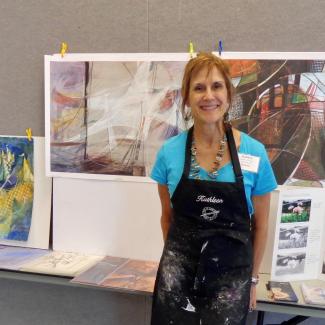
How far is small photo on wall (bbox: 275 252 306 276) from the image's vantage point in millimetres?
1325

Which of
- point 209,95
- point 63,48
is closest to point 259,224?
point 209,95

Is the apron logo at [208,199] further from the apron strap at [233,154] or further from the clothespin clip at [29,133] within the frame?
the clothespin clip at [29,133]

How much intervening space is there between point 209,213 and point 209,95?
335 mm

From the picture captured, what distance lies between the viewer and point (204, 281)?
3.29 feet

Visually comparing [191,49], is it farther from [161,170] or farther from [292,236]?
[292,236]

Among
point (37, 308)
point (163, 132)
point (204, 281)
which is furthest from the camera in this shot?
point (37, 308)

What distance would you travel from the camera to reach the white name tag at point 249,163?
1003mm

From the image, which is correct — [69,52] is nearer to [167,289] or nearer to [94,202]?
[94,202]

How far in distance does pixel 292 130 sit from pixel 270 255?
0.50m

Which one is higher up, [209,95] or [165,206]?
[209,95]

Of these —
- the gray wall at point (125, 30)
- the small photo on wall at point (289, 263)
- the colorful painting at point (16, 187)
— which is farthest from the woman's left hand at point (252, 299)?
the colorful painting at point (16, 187)

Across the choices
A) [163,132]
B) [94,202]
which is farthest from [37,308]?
[163,132]

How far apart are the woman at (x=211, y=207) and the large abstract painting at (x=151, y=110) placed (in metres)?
0.33

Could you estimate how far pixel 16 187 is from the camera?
1610 millimetres
